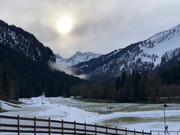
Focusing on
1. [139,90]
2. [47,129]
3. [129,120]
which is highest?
[139,90]

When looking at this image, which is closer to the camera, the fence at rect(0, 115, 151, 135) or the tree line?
the fence at rect(0, 115, 151, 135)

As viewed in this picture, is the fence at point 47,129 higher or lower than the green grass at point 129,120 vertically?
higher

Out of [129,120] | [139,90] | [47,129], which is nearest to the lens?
[47,129]

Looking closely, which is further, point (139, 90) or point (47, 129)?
point (139, 90)

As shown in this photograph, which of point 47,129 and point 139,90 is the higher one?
point 139,90

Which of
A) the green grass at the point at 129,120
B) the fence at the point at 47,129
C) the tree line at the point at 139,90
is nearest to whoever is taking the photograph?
the fence at the point at 47,129

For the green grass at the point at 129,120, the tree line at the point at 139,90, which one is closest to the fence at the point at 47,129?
the green grass at the point at 129,120

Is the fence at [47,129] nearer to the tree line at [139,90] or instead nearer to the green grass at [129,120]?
the green grass at [129,120]

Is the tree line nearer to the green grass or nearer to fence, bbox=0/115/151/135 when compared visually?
the green grass

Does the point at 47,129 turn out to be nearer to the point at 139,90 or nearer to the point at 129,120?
the point at 129,120

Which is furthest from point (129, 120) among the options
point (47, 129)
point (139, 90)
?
point (139, 90)

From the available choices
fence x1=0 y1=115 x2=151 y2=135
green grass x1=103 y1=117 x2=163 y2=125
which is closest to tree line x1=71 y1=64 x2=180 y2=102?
green grass x1=103 y1=117 x2=163 y2=125

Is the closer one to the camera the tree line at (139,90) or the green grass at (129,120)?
the green grass at (129,120)

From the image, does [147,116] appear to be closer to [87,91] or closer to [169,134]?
[169,134]
